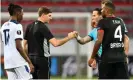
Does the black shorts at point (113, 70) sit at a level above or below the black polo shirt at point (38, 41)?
below

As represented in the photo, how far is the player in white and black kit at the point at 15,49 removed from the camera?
8.01m

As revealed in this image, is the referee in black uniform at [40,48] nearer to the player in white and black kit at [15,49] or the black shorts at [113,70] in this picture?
the player in white and black kit at [15,49]

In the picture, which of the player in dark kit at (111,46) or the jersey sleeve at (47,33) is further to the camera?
the jersey sleeve at (47,33)

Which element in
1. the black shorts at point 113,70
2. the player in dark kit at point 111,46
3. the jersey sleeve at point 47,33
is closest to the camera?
the player in dark kit at point 111,46

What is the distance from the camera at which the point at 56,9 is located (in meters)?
22.9

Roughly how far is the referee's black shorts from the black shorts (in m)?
1.25

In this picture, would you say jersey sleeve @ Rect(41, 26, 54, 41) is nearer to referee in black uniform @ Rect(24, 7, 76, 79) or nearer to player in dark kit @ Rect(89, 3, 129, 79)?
referee in black uniform @ Rect(24, 7, 76, 79)

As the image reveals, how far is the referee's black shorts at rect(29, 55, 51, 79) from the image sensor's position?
885 centimetres

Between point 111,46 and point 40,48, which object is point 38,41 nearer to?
point 40,48

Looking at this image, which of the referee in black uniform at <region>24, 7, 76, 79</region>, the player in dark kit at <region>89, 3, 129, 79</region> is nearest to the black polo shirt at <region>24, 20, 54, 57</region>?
the referee in black uniform at <region>24, 7, 76, 79</region>

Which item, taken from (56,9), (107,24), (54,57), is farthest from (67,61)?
(107,24)

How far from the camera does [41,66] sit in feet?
29.1

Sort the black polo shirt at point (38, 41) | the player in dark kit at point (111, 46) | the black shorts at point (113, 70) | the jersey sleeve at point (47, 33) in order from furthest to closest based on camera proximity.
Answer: the black polo shirt at point (38, 41)
the jersey sleeve at point (47, 33)
the black shorts at point (113, 70)
the player in dark kit at point (111, 46)

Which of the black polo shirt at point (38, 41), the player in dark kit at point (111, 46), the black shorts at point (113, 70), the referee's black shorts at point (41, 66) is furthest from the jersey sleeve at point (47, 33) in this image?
the black shorts at point (113, 70)
